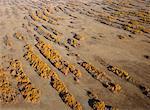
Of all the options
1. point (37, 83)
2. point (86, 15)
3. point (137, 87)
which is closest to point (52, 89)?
point (37, 83)

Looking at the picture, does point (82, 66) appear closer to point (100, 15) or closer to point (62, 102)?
point (62, 102)

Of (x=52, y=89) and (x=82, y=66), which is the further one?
(x=82, y=66)

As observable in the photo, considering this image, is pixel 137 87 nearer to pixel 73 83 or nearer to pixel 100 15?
pixel 73 83

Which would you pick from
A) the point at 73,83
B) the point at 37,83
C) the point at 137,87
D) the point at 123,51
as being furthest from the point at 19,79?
the point at 123,51

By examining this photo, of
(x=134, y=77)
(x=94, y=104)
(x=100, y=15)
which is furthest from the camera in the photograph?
(x=100, y=15)

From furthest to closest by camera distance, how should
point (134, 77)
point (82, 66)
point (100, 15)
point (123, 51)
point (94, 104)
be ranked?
point (100, 15)
point (123, 51)
point (82, 66)
point (134, 77)
point (94, 104)

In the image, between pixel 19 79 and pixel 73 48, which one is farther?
pixel 73 48
